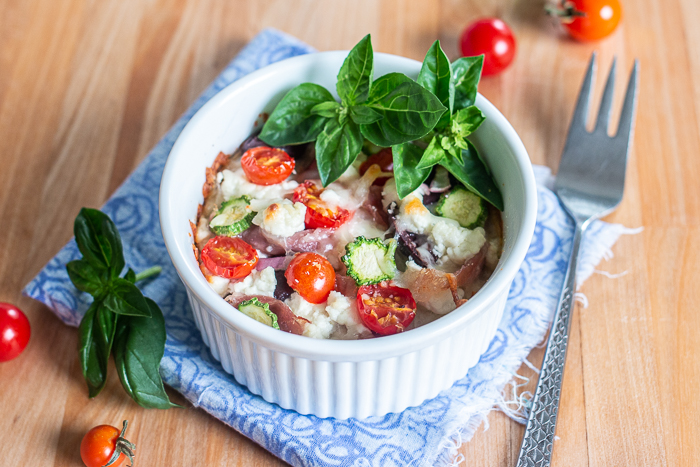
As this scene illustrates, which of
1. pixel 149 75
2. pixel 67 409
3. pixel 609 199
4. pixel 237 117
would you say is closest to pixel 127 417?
pixel 67 409

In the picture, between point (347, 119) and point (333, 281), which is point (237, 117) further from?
point (333, 281)

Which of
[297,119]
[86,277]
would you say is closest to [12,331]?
[86,277]

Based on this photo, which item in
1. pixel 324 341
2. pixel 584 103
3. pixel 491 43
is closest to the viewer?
pixel 324 341

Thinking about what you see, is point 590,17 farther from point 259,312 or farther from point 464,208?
point 259,312

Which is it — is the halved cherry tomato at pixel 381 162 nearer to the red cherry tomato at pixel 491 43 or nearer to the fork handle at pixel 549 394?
the fork handle at pixel 549 394

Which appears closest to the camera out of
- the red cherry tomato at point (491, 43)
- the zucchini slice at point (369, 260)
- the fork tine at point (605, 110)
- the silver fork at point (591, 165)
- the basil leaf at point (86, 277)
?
the zucchini slice at point (369, 260)

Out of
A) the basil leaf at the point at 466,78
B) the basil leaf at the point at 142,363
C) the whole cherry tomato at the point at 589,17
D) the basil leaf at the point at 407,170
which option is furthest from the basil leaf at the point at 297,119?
the whole cherry tomato at the point at 589,17
